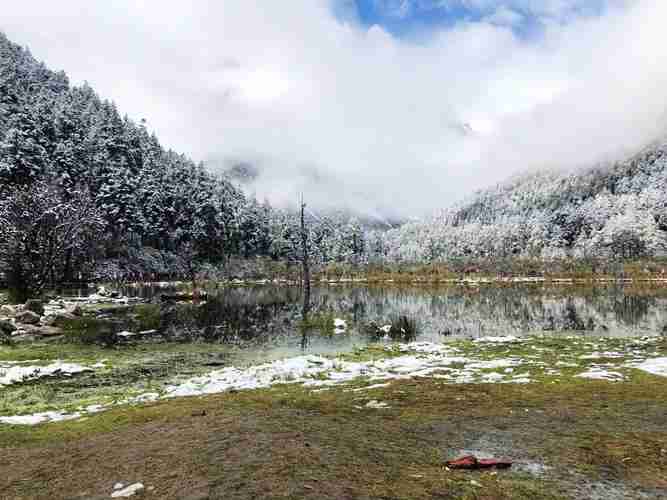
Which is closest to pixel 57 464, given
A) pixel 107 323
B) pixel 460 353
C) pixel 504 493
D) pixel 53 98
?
pixel 504 493

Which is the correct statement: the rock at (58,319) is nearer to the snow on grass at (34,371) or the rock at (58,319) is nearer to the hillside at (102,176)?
the snow on grass at (34,371)

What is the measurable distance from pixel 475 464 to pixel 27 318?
1552 inches

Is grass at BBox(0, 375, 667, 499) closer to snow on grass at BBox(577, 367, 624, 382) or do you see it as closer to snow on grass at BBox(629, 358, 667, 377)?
snow on grass at BBox(577, 367, 624, 382)

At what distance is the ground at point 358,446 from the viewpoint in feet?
24.4

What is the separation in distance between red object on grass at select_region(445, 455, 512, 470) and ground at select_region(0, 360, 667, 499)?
0.76 feet

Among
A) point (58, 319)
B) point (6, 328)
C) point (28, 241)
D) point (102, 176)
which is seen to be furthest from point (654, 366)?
point (102, 176)

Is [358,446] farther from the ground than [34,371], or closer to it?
farther from the ground

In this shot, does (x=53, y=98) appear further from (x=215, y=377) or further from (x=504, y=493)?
(x=504, y=493)

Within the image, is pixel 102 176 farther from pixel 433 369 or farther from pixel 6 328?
pixel 433 369

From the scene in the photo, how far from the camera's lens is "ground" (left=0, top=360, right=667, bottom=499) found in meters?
7.45

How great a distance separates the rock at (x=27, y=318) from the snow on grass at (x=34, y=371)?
17.9 metres

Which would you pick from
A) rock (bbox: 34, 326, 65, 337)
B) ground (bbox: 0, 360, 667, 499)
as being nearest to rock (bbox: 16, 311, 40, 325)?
rock (bbox: 34, 326, 65, 337)

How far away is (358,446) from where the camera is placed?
938cm

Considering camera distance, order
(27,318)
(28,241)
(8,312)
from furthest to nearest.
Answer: (28,241)
(8,312)
(27,318)
